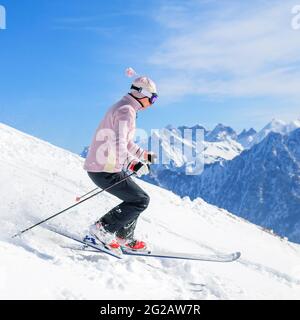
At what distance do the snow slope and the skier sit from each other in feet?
1.91

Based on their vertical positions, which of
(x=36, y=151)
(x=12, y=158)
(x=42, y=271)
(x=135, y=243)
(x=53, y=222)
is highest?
(x=36, y=151)

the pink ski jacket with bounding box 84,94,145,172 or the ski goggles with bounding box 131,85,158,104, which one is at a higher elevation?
the ski goggles with bounding box 131,85,158,104

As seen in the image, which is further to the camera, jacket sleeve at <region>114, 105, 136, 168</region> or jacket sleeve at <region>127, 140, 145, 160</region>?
jacket sleeve at <region>127, 140, 145, 160</region>

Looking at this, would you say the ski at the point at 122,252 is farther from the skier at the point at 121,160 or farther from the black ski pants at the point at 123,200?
the black ski pants at the point at 123,200

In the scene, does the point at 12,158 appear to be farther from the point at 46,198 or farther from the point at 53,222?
the point at 53,222

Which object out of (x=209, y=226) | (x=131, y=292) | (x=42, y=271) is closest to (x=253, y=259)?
(x=209, y=226)

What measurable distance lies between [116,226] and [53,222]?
1835mm

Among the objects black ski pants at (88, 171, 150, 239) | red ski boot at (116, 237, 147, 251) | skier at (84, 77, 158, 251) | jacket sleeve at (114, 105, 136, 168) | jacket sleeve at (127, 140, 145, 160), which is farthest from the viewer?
red ski boot at (116, 237, 147, 251)

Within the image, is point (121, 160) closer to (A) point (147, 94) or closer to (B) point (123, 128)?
(B) point (123, 128)

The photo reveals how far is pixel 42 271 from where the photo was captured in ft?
21.4

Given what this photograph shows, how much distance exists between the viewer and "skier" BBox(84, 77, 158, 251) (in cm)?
827

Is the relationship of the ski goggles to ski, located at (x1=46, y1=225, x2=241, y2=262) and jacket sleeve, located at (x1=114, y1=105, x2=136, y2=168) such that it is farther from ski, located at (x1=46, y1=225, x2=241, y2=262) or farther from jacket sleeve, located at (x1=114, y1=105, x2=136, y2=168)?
ski, located at (x1=46, y1=225, x2=241, y2=262)

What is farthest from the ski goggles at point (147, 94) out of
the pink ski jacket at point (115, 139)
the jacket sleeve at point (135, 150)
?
the jacket sleeve at point (135, 150)

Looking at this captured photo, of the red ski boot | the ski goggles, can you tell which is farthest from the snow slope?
the ski goggles
